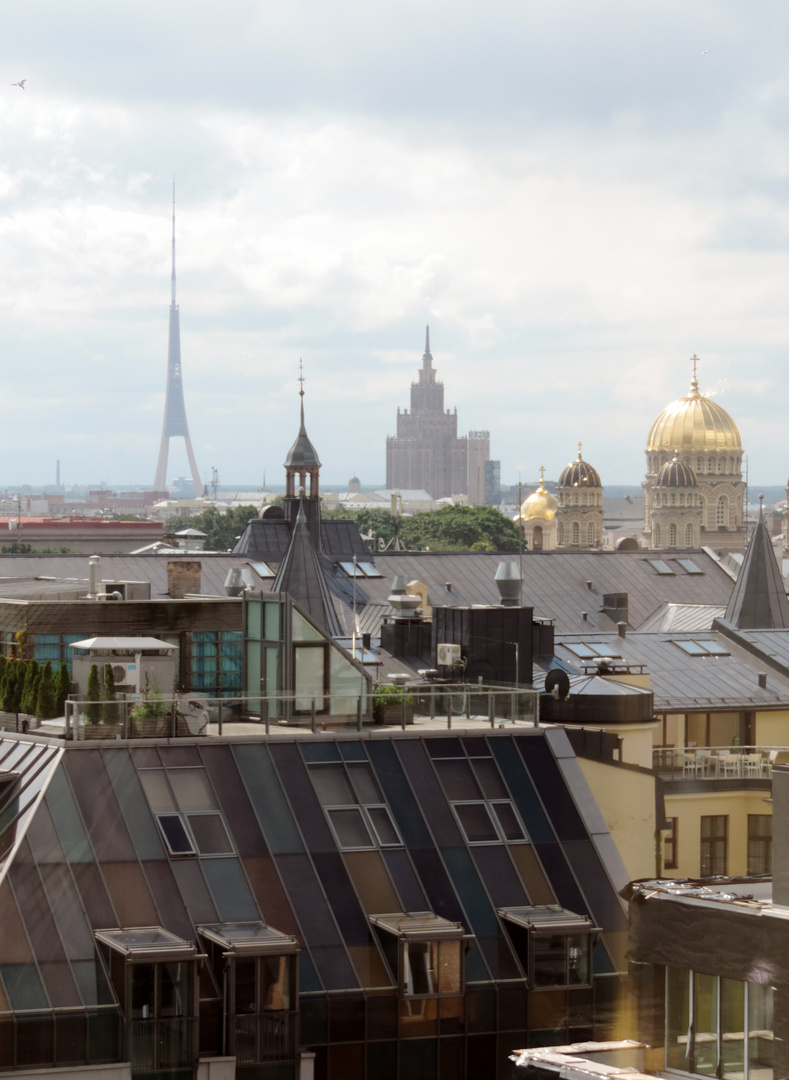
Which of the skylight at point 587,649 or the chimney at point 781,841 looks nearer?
the chimney at point 781,841

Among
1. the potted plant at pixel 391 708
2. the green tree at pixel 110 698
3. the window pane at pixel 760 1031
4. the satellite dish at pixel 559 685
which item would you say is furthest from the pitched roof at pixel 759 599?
the window pane at pixel 760 1031

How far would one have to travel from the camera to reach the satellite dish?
41250 mm

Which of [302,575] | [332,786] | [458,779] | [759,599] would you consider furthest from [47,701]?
[759,599]

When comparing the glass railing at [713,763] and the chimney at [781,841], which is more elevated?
the chimney at [781,841]

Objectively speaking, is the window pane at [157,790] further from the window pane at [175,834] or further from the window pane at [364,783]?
the window pane at [364,783]

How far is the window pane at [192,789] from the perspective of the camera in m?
30.8

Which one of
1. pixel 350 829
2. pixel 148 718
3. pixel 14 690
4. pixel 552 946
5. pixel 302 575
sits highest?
pixel 302 575

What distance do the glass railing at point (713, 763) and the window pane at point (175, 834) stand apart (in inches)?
749

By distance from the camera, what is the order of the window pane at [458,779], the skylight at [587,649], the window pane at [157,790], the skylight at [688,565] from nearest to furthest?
the window pane at [157,790] → the window pane at [458,779] → the skylight at [587,649] → the skylight at [688,565]

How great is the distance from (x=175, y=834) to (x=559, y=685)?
13.1m

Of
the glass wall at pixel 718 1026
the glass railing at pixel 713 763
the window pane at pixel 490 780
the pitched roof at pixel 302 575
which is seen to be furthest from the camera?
the pitched roof at pixel 302 575

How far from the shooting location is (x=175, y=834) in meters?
30.2

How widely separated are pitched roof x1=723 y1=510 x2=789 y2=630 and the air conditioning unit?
2202cm

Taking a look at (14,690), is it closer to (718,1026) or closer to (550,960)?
(550,960)
